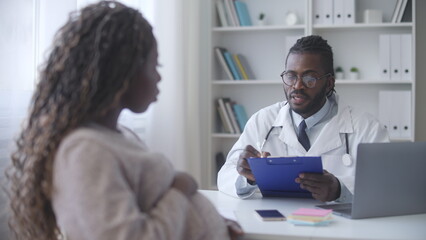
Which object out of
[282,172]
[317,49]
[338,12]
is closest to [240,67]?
[338,12]

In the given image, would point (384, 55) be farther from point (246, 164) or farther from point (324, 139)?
point (246, 164)

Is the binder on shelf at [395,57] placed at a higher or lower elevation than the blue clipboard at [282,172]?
higher

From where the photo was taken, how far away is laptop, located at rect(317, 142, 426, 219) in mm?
1536

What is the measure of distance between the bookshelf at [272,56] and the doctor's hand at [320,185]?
2.10m

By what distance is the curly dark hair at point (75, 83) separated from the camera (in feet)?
3.61

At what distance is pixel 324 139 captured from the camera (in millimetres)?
2102

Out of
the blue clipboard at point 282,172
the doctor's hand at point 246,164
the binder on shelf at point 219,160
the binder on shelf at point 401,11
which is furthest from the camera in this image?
the binder on shelf at point 219,160

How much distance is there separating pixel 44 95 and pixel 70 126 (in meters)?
0.09

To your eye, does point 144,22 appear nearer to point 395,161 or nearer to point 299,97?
point 395,161

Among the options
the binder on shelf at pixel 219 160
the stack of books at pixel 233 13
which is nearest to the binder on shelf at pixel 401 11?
the stack of books at pixel 233 13

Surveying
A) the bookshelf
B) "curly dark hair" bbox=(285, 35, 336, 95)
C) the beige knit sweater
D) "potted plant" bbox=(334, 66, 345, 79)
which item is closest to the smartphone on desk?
the beige knit sweater

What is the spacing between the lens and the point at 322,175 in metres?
1.73

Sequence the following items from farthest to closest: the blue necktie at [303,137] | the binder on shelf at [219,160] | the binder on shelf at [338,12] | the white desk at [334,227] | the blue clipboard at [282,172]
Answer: the binder on shelf at [219,160]
the binder on shelf at [338,12]
the blue necktie at [303,137]
the blue clipboard at [282,172]
the white desk at [334,227]

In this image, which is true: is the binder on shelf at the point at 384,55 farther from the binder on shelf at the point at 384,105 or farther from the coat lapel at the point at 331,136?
the coat lapel at the point at 331,136
